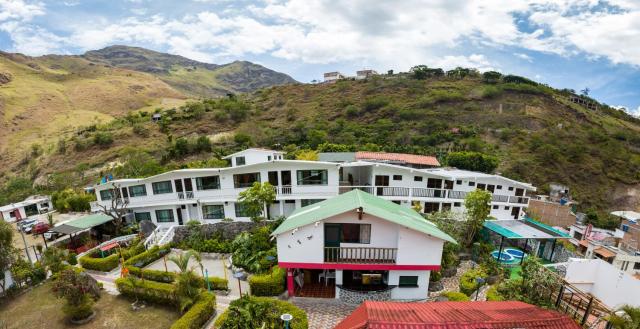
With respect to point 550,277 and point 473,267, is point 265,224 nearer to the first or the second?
point 473,267

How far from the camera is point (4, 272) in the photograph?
702 inches

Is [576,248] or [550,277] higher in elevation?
[550,277]

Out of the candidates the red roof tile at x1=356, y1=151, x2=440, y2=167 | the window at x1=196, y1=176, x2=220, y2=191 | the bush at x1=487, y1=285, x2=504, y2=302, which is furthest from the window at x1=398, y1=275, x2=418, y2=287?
the window at x1=196, y1=176, x2=220, y2=191

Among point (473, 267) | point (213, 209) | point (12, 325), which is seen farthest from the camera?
point (213, 209)

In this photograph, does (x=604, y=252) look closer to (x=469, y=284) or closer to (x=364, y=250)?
(x=469, y=284)

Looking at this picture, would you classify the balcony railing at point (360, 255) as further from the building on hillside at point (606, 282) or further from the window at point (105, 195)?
the window at point (105, 195)

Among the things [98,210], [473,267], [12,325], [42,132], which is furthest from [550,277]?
[42,132]

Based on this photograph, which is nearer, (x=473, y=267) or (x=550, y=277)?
(x=550, y=277)

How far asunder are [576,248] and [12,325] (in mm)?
49978

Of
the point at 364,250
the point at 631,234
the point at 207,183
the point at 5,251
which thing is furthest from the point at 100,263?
the point at 631,234

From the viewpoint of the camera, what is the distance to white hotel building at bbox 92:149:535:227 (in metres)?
26.1

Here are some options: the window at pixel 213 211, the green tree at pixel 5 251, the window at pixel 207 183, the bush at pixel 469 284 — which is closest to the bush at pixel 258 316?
the bush at pixel 469 284

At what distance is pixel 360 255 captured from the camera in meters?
16.0

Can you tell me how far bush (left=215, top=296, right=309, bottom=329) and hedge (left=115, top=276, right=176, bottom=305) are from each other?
4950 millimetres
